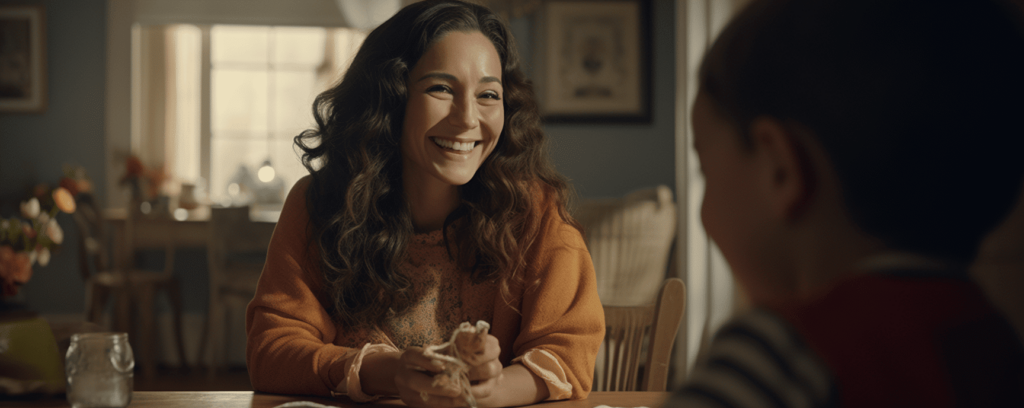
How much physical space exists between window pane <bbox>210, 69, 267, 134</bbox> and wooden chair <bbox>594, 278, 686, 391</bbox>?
12.2 ft

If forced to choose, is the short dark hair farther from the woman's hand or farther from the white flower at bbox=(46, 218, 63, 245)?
the white flower at bbox=(46, 218, 63, 245)

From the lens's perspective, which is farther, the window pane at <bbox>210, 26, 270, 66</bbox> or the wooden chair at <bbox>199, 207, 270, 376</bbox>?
the window pane at <bbox>210, 26, 270, 66</bbox>

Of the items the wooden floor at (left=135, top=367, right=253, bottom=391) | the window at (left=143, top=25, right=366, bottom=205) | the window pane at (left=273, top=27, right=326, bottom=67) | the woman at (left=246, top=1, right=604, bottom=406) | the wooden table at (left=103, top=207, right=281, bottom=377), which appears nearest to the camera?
the woman at (left=246, top=1, right=604, bottom=406)

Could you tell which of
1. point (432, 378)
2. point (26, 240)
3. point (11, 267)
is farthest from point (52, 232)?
point (432, 378)

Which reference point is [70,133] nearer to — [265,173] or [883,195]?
[265,173]

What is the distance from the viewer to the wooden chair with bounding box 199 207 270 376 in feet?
11.0

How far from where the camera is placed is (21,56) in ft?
13.6

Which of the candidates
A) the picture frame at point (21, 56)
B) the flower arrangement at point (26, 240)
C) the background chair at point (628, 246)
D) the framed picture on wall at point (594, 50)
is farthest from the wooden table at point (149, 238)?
the flower arrangement at point (26, 240)

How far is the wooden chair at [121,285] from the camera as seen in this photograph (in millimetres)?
3596

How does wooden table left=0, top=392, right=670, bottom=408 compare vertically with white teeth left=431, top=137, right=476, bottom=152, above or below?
below

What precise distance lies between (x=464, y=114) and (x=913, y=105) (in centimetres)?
80

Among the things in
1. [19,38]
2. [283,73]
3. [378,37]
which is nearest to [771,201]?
[378,37]

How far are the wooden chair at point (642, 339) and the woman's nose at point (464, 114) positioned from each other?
359 mm

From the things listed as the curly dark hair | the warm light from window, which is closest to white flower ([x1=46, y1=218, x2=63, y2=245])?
the curly dark hair
